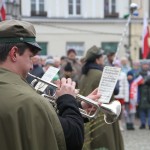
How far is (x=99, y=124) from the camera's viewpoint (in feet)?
22.7

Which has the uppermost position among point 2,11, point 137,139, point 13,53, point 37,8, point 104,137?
point 37,8

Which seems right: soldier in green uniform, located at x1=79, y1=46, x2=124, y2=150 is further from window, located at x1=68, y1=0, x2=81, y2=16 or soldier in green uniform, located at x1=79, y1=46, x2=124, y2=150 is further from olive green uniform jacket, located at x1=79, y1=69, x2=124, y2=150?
window, located at x1=68, y1=0, x2=81, y2=16

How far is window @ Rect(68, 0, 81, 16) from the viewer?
3712 centimetres

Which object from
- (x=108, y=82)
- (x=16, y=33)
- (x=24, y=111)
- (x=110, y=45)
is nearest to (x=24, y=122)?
(x=24, y=111)

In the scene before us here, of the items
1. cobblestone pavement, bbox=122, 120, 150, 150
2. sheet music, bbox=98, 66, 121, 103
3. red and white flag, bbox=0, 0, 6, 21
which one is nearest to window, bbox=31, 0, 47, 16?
cobblestone pavement, bbox=122, 120, 150, 150

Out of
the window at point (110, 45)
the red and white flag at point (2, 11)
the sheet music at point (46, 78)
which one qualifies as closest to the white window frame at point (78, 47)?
the window at point (110, 45)

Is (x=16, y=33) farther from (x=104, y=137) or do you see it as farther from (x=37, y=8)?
(x=37, y=8)

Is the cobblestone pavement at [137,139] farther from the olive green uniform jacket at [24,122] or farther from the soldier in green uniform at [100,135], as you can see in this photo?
the olive green uniform jacket at [24,122]

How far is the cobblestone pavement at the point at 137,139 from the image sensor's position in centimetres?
1171

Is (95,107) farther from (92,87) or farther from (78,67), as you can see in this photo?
(78,67)

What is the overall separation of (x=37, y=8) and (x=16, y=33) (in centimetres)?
3375

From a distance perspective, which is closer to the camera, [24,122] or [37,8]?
[24,122]

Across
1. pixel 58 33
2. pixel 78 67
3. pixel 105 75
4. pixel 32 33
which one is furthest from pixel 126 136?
pixel 58 33

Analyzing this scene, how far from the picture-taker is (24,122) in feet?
9.82
